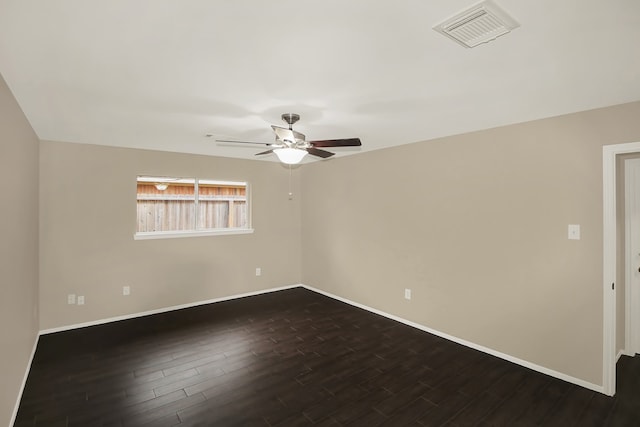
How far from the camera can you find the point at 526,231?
2959 mm

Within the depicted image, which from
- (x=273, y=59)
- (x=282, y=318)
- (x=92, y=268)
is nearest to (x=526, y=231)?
(x=273, y=59)

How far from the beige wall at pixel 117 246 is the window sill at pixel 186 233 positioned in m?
0.07

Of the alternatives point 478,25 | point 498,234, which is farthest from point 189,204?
point 478,25

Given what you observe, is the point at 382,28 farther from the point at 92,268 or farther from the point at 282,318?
the point at 92,268

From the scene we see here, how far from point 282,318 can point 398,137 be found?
2.87m

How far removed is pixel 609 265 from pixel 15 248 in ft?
15.5

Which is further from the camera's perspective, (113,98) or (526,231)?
(526,231)

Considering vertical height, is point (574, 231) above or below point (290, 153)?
below

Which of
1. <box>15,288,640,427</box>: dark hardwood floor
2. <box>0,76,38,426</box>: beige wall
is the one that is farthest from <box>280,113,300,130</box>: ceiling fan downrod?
<box>15,288,640,427</box>: dark hardwood floor

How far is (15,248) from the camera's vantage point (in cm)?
235

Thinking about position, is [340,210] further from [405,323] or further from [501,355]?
[501,355]

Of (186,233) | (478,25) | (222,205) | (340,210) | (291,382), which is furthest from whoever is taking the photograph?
(222,205)

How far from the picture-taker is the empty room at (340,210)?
5.20ft

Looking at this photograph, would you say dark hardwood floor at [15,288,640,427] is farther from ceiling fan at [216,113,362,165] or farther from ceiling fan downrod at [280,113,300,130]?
ceiling fan downrod at [280,113,300,130]
